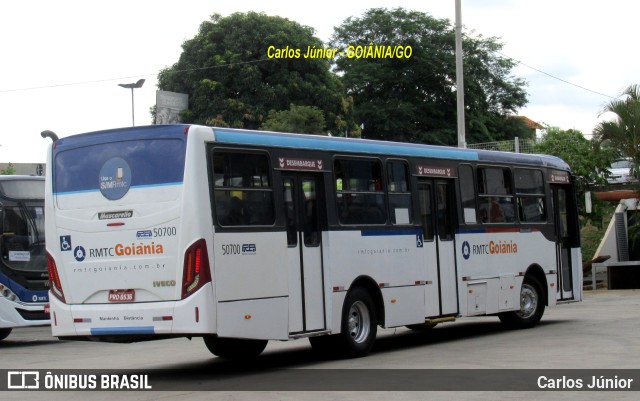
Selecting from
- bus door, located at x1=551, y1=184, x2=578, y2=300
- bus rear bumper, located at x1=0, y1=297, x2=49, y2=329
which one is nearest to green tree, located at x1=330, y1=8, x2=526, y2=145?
bus door, located at x1=551, y1=184, x2=578, y2=300

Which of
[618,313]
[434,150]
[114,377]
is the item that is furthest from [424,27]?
[114,377]

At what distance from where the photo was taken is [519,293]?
18297mm

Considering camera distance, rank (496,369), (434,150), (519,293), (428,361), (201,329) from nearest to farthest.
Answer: (201,329), (496,369), (428,361), (434,150), (519,293)

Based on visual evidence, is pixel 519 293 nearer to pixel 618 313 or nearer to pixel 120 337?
pixel 618 313

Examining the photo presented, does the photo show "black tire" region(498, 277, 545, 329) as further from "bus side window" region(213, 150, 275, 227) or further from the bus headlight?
the bus headlight

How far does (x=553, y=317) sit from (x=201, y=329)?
1124 centimetres

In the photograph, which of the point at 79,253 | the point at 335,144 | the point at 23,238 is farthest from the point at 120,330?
the point at 23,238

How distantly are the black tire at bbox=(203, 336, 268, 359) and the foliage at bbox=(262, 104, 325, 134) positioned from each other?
31339 mm

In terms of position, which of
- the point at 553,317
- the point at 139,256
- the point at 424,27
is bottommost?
the point at 553,317

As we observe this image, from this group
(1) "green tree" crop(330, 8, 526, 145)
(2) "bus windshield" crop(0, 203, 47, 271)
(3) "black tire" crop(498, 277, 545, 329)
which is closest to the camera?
(3) "black tire" crop(498, 277, 545, 329)

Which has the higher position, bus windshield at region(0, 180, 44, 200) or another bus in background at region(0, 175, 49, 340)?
bus windshield at region(0, 180, 44, 200)

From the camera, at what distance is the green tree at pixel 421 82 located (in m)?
63.3

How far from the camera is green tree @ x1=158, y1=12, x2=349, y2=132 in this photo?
54.4m

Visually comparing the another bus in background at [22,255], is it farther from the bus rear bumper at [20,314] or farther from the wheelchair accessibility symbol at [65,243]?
the wheelchair accessibility symbol at [65,243]
